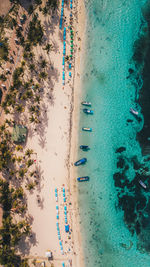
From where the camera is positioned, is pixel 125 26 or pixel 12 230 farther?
pixel 125 26

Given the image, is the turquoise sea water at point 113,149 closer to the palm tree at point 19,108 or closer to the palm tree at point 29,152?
the palm tree at point 29,152

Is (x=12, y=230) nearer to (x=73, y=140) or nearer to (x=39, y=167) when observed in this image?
(x=39, y=167)

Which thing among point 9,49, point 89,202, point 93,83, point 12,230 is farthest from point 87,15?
point 12,230

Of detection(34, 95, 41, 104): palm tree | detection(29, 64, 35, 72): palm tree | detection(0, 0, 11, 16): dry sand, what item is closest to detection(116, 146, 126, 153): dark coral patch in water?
detection(34, 95, 41, 104): palm tree

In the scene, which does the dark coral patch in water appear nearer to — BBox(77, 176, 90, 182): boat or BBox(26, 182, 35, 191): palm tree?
BBox(77, 176, 90, 182): boat

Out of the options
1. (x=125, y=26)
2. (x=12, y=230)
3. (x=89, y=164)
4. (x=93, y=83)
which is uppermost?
(x=125, y=26)

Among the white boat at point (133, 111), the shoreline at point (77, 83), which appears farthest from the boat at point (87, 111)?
the white boat at point (133, 111)
